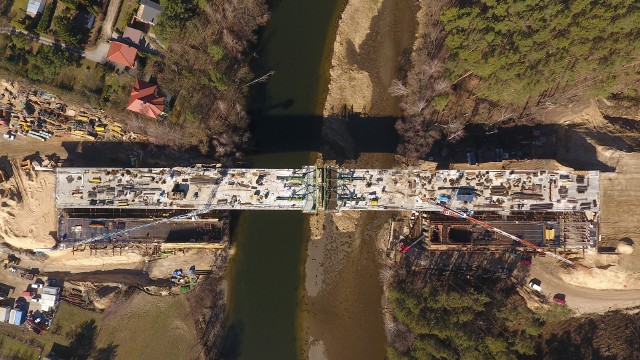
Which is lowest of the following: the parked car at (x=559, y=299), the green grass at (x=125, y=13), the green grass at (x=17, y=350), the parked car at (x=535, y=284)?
the green grass at (x=17, y=350)

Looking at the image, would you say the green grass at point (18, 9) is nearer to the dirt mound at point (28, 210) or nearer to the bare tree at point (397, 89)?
the dirt mound at point (28, 210)

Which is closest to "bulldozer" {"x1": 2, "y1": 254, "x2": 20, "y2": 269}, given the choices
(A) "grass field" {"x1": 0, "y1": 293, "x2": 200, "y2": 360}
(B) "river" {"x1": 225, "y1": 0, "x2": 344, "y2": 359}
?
(A) "grass field" {"x1": 0, "y1": 293, "x2": 200, "y2": 360}

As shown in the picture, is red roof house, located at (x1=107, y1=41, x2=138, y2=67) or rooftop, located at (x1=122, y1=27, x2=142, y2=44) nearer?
red roof house, located at (x1=107, y1=41, x2=138, y2=67)

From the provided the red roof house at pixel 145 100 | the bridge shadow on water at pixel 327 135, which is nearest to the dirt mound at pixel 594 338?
the bridge shadow on water at pixel 327 135

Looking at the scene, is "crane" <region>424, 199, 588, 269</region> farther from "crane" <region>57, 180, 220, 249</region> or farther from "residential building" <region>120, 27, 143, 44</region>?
"residential building" <region>120, 27, 143, 44</region>

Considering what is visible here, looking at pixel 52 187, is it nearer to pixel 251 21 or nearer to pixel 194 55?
pixel 194 55

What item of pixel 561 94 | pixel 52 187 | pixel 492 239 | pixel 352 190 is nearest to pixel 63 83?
pixel 52 187
